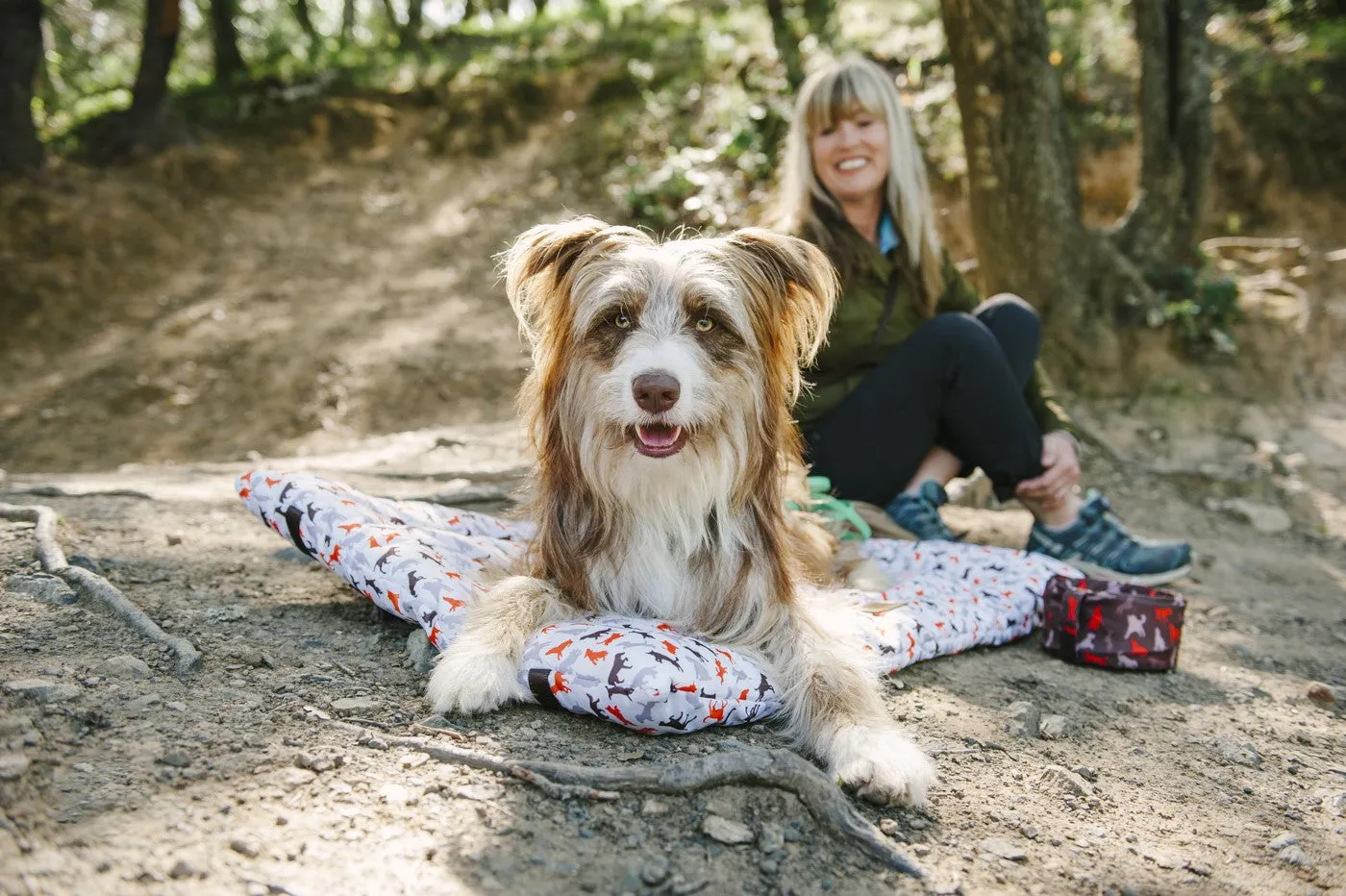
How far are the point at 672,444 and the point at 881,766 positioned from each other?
1.00 metres

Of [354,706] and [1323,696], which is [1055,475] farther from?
[354,706]

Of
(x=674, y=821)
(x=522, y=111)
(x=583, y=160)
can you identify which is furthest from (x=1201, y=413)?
(x=522, y=111)

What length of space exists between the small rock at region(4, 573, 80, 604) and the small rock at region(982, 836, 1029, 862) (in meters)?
2.59

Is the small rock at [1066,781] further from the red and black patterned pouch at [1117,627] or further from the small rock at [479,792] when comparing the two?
the small rock at [479,792]

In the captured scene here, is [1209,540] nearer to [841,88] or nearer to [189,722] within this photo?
[841,88]

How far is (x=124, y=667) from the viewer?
2.65 meters

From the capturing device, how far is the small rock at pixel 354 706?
2.62 meters

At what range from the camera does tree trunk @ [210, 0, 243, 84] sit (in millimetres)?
14841

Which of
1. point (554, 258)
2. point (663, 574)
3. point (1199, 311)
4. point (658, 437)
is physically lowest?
point (663, 574)

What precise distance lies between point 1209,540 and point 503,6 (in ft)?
68.8

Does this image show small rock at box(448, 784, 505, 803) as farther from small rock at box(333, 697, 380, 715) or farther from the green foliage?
the green foliage

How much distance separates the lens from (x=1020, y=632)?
384 cm

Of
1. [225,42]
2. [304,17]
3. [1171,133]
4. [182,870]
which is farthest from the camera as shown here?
[304,17]

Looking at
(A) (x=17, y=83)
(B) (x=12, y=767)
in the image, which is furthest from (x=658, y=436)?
(A) (x=17, y=83)
